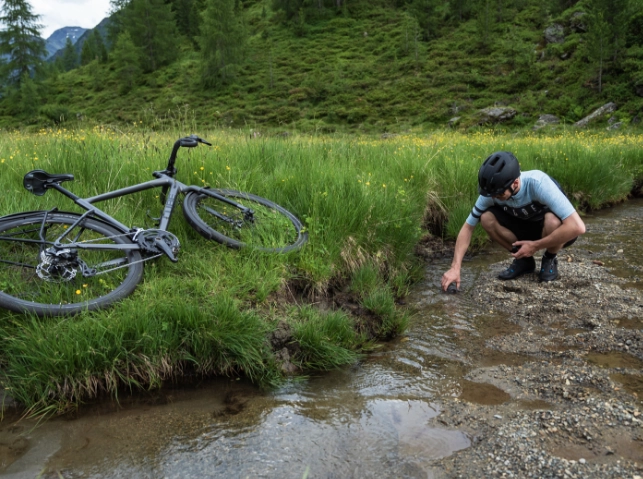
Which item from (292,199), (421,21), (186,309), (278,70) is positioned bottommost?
(186,309)

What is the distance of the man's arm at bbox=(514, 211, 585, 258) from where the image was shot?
18.1 feet

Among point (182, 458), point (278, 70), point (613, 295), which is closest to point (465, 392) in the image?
point (182, 458)

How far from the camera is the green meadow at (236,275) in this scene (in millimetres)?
3645

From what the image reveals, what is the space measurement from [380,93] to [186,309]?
5244 centimetres

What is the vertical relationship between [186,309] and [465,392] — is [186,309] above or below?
above

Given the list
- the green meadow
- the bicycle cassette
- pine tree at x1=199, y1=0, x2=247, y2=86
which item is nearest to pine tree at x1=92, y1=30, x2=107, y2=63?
pine tree at x1=199, y1=0, x2=247, y2=86

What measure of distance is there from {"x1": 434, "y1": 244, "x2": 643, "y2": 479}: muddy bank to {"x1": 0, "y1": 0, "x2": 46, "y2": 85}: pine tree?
81469mm

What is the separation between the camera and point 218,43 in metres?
65.7

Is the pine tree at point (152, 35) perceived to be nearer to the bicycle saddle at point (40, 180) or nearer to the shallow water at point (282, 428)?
the bicycle saddle at point (40, 180)

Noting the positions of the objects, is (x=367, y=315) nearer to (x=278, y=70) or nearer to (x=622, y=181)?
(x=622, y=181)

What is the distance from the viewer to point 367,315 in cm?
501

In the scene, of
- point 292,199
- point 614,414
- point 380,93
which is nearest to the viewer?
point 614,414

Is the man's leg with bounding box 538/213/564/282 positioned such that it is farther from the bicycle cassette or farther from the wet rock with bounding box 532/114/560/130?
the wet rock with bounding box 532/114/560/130

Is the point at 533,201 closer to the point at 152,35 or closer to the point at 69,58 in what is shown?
the point at 152,35
